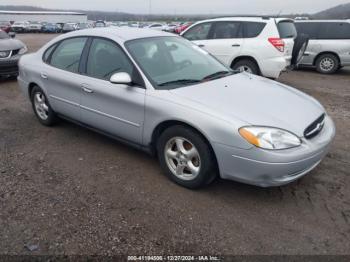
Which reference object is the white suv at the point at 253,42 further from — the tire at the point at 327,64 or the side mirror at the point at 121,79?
the side mirror at the point at 121,79

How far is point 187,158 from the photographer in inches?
134

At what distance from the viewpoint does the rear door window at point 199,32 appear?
8.99 m

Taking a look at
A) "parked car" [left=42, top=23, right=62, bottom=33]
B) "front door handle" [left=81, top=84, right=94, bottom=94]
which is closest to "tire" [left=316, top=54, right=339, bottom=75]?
"front door handle" [left=81, top=84, right=94, bottom=94]

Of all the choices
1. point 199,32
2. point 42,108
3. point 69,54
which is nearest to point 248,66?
point 199,32

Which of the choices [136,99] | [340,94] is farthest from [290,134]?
[340,94]

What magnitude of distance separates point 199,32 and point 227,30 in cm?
83

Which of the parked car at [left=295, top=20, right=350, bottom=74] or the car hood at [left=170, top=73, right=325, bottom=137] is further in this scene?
the parked car at [left=295, top=20, right=350, bottom=74]

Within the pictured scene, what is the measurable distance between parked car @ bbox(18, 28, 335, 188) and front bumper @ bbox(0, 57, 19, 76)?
4.33 m

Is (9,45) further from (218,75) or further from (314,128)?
(314,128)

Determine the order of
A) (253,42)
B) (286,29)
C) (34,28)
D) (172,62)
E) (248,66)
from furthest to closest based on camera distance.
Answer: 1. (34,28)
2. (286,29)
3. (248,66)
4. (253,42)
5. (172,62)

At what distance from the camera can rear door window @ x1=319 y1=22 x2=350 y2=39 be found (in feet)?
34.9

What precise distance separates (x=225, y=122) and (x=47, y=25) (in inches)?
1834

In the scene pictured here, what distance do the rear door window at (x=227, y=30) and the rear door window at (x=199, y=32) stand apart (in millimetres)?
240

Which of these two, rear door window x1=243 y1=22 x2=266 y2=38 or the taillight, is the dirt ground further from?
rear door window x1=243 y1=22 x2=266 y2=38
